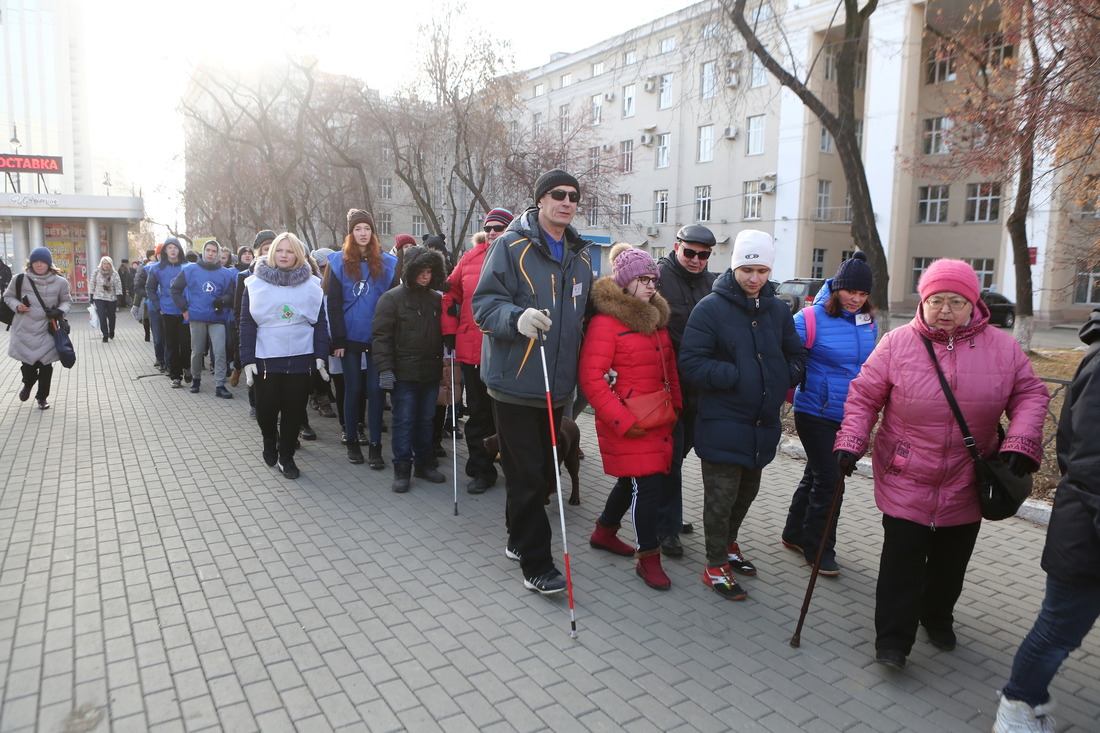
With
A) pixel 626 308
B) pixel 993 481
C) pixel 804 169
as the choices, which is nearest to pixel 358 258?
pixel 626 308

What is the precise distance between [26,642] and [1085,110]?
10.3 meters

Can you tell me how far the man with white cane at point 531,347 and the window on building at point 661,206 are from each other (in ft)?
136

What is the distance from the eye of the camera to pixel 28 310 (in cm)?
888

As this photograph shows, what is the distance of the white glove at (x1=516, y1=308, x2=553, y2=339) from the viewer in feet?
12.6

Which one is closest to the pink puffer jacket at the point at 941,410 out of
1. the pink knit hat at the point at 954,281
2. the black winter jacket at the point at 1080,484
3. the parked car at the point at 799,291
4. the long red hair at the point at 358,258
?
the pink knit hat at the point at 954,281

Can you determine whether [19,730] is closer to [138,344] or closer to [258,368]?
[258,368]

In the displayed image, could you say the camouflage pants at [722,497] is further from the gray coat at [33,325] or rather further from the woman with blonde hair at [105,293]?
the woman with blonde hair at [105,293]

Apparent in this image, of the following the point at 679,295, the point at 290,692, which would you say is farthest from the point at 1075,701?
the point at 290,692

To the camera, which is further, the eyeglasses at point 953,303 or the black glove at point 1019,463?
the eyeglasses at point 953,303

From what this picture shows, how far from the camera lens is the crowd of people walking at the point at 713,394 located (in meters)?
3.26

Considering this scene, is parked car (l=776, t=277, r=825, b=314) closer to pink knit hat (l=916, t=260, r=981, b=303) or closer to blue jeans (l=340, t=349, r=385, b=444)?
blue jeans (l=340, t=349, r=385, b=444)

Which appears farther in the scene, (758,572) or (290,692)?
(758,572)

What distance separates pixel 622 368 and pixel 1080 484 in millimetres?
2199

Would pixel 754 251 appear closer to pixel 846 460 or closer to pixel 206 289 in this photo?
pixel 846 460
